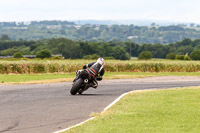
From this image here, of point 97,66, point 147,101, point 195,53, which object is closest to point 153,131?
point 147,101

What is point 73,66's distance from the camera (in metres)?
45.7

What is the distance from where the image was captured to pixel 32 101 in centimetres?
1847

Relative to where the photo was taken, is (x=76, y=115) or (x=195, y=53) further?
(x=195, y=53)

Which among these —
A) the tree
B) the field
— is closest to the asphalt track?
the field

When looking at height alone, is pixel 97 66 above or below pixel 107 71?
above

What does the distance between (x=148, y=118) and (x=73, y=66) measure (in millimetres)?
32317

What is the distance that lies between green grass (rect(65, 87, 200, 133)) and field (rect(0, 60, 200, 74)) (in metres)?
25.5

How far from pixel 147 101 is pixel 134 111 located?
3.10 meters

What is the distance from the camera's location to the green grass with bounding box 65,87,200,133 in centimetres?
1181

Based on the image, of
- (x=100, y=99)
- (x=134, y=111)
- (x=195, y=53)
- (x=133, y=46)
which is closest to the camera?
(x=134, y=111)

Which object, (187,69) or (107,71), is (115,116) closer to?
(107,71)

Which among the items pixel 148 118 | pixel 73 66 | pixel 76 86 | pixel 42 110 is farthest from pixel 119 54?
pixel 148 118

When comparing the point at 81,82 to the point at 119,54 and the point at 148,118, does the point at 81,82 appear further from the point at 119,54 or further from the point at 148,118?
the point at 119,54

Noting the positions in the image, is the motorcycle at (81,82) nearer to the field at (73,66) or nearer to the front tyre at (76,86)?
the front tyre at (76,86)
